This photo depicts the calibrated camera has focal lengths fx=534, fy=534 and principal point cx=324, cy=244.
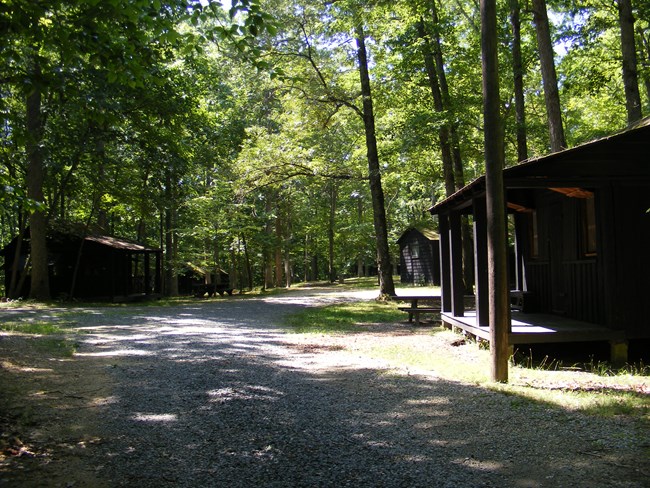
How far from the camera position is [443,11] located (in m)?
19.6

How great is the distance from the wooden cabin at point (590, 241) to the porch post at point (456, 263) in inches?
22.6

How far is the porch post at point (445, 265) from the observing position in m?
12.5

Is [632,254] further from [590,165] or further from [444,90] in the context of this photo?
[444,90]

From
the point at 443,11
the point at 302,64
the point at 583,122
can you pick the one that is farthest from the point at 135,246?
the point at 583,122

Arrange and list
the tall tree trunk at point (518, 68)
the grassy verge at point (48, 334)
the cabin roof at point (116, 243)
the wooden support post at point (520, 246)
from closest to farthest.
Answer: the grassy verge at point (48, 334) < the wooden support post at point (520, 246) < the tall tree trunk at point (518, 68) < the cabin roof at point (116, 243)

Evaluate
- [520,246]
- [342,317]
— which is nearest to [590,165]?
[520,246]

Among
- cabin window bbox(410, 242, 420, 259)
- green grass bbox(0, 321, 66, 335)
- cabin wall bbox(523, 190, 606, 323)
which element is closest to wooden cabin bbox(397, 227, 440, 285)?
cabin window bbox(410, 242, 420, 259)

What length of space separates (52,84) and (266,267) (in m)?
32.4

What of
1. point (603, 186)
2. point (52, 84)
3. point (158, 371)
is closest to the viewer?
point (52, 84)

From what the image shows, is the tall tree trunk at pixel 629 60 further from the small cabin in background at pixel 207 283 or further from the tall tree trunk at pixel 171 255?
the tall tree trunk at pixel 171 255

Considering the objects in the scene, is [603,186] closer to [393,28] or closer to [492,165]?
[492,165]

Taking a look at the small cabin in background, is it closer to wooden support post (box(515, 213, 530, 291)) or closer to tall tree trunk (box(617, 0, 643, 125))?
wooden support post (box(515, 213, 530, 291))

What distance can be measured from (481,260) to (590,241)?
2.30 m

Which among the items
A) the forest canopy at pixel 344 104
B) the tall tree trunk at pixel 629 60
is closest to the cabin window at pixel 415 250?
the forest canopy at pixel 344 104
